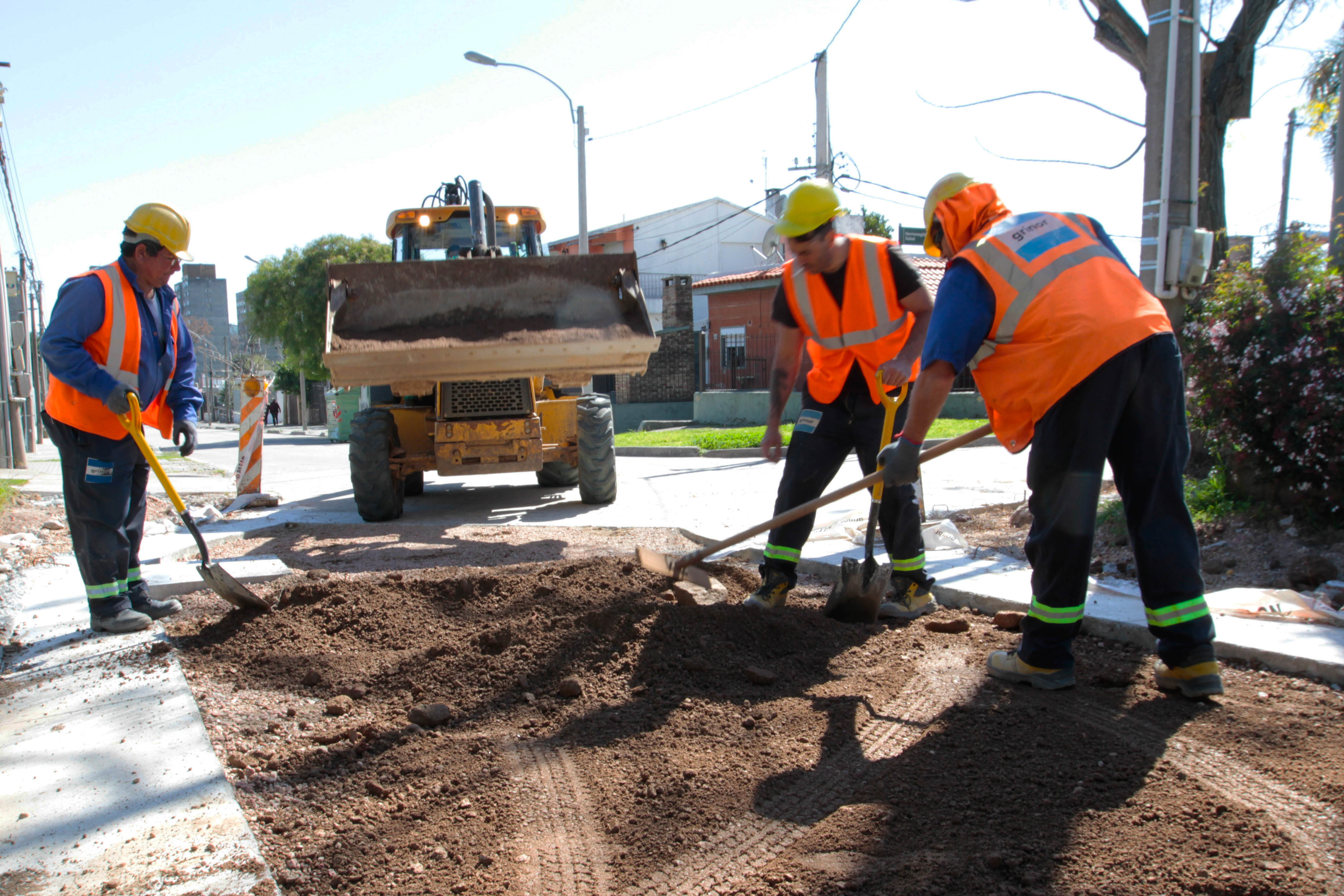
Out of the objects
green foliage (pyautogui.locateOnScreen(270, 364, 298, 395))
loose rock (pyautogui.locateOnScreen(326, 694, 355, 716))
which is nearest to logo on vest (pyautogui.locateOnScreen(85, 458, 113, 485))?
loose rock (pyautogui.locateOnScreen(326, 694, 355, 716))

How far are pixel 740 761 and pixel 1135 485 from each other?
1475 millimetres

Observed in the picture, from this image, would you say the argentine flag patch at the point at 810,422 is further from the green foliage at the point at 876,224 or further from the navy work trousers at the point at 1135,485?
the green foliage at the point at 876,224

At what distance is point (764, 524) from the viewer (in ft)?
12.4

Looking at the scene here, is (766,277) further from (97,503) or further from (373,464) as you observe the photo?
(97,503)

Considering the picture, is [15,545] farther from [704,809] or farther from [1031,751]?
[1031,751]

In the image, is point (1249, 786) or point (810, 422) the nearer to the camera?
point (1249, 786)

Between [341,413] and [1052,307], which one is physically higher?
[1052,307]

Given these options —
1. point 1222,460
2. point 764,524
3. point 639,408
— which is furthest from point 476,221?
point 639,408

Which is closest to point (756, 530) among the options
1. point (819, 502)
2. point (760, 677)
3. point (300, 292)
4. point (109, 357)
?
point (819, 502)

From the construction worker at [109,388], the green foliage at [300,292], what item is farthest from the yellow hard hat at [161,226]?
the green foliage at [300,292]

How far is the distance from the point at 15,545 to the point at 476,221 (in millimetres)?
4116

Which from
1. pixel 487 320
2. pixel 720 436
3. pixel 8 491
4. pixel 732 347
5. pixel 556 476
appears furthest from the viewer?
pixel 732 347

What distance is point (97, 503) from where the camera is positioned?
3920 millimetres

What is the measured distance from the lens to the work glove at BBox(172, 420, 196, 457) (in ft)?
14.2
